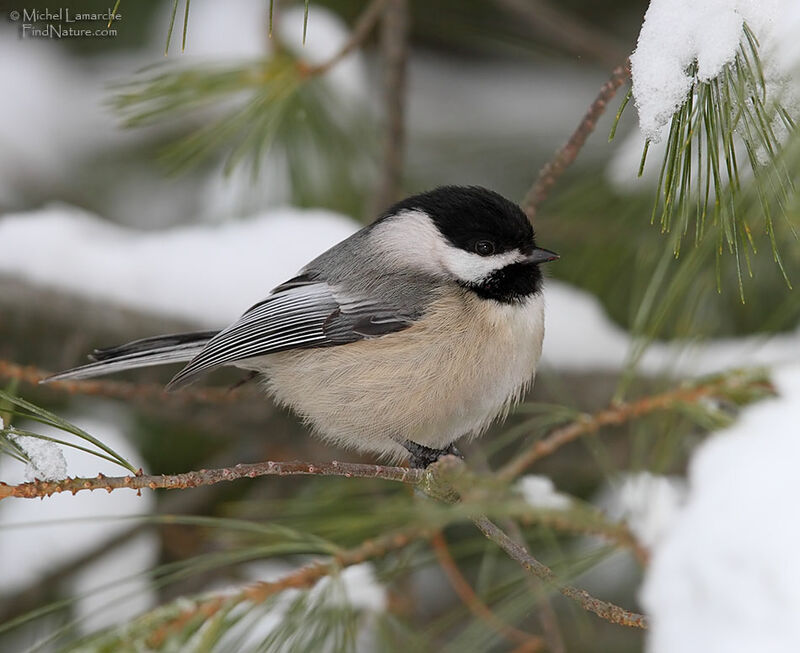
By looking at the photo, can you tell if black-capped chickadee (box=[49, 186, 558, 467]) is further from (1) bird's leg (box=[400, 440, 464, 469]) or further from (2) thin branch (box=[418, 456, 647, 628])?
(2) thin branch (box=[418, 456, 647, 628])

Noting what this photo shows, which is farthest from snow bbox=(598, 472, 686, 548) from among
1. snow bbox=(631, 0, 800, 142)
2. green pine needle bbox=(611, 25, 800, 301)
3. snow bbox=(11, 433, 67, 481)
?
snow bbox=(11, 433, 67, 481)

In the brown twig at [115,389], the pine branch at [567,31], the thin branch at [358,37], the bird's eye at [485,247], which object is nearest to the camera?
the brown twig at [115,389]

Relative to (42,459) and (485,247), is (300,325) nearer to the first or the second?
(485,247)

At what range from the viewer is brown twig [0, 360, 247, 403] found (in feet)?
4.48

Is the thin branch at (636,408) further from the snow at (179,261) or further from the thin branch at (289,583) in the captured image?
the snow at (179,261)

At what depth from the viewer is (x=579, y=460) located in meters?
1.94

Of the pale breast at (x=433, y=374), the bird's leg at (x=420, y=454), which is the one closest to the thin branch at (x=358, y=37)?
the pale breast at (x=433, y=374)

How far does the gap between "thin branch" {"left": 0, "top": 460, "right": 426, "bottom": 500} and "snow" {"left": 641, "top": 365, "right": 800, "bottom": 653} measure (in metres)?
0.40

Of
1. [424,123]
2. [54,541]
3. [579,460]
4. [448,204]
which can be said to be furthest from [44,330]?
[424,123]

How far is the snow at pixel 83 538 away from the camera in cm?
192

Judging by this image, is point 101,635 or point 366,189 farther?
point 366,189

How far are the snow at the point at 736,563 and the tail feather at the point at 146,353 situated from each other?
1.02m

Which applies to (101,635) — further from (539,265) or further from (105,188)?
(105,188)

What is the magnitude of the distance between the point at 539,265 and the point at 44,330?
3.27 ft
